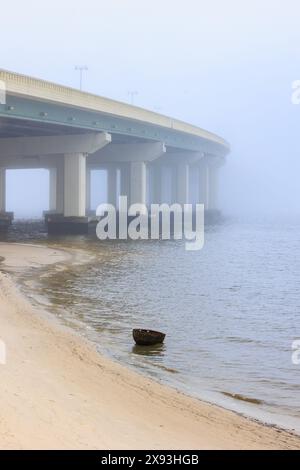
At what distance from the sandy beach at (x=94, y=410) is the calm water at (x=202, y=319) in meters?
0.97

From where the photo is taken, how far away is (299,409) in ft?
35.4

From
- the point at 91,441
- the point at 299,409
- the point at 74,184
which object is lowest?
the point at 299,409

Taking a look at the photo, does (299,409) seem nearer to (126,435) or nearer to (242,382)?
(242,382)

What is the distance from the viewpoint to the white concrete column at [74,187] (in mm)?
62312

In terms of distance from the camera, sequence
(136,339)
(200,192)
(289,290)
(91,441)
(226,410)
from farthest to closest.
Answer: (200,192)
(289,290)
(136,339)
(226,410)
(91,441)

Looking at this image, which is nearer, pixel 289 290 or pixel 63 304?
pixel 63 304

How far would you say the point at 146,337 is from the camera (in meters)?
15.2

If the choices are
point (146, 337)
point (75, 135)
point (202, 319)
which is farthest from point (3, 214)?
point (146, 337)

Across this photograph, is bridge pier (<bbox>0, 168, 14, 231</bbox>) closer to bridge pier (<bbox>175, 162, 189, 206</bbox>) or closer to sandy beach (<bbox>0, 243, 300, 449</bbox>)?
bridge pier (<bbox>175, 162, 189, 206</bbox>)

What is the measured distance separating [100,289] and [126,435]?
17.4m

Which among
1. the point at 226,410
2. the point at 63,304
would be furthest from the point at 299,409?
the point at 63,304

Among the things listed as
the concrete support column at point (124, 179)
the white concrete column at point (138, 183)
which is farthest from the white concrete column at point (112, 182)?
the white concrete column at point (138, 183)

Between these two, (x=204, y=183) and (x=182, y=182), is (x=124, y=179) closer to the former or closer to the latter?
(x=182, y=182)

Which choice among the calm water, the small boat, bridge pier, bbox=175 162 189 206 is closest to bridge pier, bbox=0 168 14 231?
the calm water
